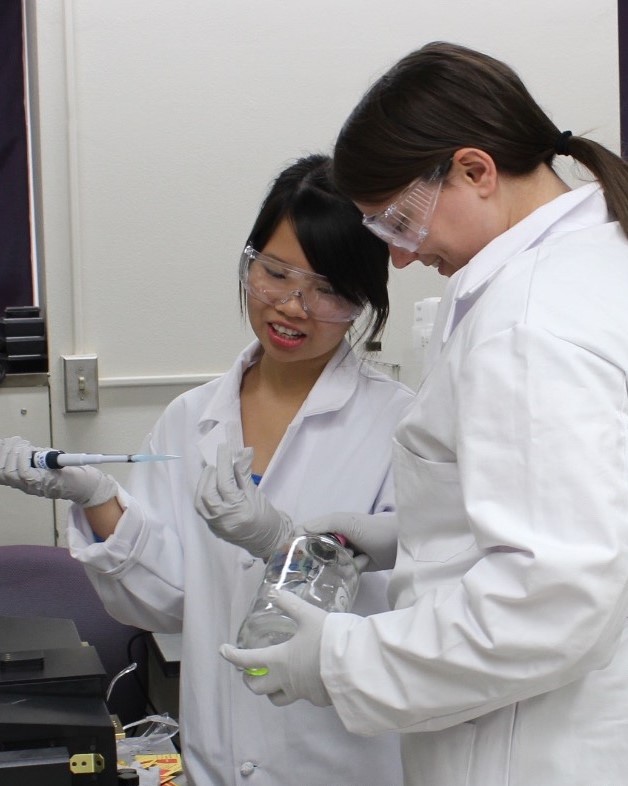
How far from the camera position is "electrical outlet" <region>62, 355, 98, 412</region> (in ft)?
8.94

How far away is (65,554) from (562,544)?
1754 mm

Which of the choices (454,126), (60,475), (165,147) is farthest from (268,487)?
(165,147)

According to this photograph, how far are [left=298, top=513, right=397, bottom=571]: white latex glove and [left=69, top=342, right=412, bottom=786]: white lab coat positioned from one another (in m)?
0.12

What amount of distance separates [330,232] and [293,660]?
0.72 metres

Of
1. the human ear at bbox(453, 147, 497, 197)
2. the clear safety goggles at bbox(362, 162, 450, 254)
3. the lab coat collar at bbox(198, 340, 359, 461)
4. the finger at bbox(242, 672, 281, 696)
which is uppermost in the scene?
the human ear at bbox(453, 147, 497, 197)

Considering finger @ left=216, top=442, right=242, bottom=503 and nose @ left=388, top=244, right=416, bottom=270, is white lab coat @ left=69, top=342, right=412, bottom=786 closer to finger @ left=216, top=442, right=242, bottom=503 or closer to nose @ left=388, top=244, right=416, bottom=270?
finger @ left=216, top=442, right=242, bottom=503

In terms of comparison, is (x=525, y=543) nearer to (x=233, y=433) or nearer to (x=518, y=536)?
(x=518, y=536)

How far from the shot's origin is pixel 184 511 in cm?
159

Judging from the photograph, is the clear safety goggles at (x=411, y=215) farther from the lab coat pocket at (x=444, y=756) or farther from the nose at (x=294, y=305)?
the lab coat pocket at (x=444, y=756)

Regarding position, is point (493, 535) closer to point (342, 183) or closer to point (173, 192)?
point (342, 183)

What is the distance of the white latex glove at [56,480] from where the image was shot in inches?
58.5

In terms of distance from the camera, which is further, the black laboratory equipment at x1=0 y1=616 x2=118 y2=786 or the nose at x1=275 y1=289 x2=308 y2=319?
the nose at x1=275 y1=289 x2=308 y2=319

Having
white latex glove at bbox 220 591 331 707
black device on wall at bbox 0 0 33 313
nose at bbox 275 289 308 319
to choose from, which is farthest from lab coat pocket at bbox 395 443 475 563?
black device on wall at bbox 0 0 33 313

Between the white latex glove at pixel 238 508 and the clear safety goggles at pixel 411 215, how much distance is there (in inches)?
16.1
